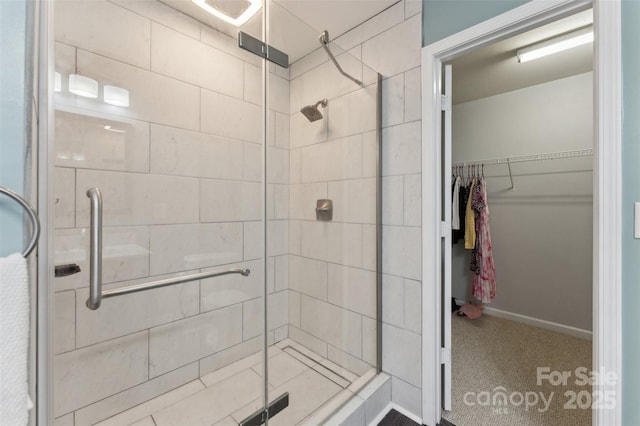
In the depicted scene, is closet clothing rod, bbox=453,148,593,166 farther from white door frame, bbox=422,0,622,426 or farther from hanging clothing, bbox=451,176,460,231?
white door frame, bbox=422,0,622,426

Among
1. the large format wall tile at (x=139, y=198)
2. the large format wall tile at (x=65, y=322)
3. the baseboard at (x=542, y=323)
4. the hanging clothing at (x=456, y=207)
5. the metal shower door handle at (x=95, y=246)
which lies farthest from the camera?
the hanging clothing at (x=456, y=207)

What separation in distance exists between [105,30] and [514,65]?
3.02 meters

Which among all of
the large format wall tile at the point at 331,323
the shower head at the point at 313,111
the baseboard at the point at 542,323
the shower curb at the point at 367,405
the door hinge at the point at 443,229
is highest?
the shower head at the point at 313,111

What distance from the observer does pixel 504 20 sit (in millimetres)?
1265

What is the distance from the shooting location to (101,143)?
4.23ft

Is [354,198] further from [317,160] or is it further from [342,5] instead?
[342,5]

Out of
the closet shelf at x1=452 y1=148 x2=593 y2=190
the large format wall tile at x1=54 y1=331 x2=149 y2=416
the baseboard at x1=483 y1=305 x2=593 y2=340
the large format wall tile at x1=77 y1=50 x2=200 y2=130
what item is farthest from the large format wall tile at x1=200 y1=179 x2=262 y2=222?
the baseboard at x1=483 y1=305 x2=593 y2=340

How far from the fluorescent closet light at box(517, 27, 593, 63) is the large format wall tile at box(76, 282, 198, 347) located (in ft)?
9.97

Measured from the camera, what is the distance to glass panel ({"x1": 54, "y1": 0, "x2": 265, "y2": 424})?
47.0 inches

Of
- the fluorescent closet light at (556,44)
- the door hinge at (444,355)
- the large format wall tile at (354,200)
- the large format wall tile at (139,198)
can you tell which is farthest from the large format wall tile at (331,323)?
the fluorescent closet light at (556,44)

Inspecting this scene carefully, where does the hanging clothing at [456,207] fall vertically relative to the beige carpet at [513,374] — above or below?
above

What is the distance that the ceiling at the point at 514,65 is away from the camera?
199 cm

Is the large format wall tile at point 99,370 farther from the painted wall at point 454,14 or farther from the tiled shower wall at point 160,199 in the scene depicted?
the painted wall at point 454,14

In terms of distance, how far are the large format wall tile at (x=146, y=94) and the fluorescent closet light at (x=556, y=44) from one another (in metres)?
2.54
